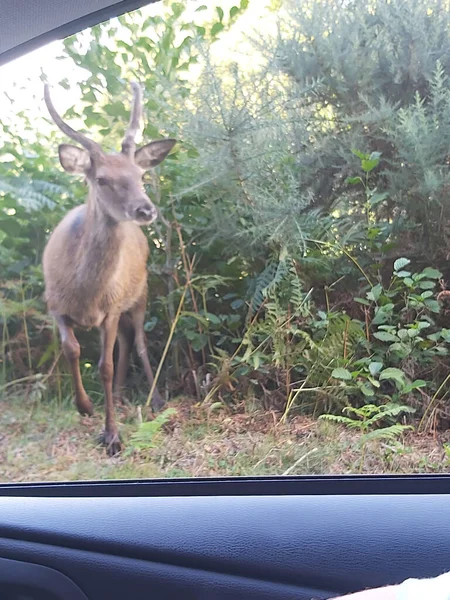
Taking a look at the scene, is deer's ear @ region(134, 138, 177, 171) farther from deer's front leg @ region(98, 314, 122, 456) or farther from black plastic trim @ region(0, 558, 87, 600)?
black plastic trim @ region(0, 558, 87, 600)

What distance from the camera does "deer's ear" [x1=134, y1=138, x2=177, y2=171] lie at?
2.71m

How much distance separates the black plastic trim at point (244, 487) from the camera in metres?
1.73

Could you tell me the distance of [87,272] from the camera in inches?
108

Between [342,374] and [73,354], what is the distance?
109 cm

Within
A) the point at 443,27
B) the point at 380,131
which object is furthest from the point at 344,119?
the point at 443,27

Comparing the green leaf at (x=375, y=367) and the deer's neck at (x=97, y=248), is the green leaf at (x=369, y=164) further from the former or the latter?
the deer's neck at (x=97, y=248)

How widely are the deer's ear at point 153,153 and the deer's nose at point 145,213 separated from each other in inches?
6.3

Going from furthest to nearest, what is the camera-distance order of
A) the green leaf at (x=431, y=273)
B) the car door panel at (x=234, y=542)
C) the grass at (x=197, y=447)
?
the green leaf at (x=431, y=273), the grass at (x=197, y=447), the car door panel at (x=234, y=542)

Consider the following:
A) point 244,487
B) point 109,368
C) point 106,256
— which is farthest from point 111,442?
point 244,487

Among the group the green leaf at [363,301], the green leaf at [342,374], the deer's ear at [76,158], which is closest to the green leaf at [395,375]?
the green leaf at [342,374]

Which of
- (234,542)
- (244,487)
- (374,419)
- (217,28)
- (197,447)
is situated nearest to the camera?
(234,542)

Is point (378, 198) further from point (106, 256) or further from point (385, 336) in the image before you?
point (106, 256)

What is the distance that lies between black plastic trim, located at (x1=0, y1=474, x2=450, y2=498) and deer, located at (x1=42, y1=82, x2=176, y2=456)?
0.65 metres

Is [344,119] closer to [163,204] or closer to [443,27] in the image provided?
[443,27]
